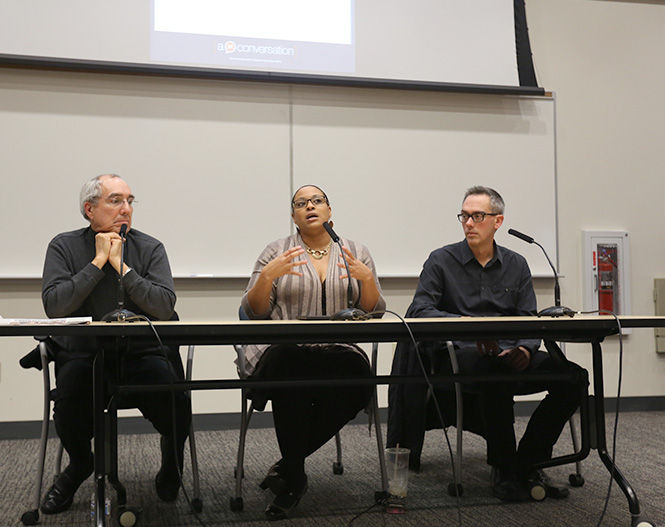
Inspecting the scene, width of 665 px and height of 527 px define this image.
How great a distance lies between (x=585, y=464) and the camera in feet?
9.42

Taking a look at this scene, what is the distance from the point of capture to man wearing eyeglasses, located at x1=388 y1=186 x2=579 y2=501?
237 centimetres

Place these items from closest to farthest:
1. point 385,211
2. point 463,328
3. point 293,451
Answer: point 463,328
point 293,451
point 385,211

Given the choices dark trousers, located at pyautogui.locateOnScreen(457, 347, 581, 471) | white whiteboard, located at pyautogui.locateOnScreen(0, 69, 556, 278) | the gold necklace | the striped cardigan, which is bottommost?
→ dark trousers, located at pyautogui.locateOnScreen(457, 347, 581, 471)

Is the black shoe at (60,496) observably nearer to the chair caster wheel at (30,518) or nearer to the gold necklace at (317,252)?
the chair caster wheel at (30,518)

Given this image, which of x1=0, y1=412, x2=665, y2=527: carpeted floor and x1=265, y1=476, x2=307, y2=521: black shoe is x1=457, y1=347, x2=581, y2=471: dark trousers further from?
x1=265, y1=476, x2=307, y2=521: black shoe

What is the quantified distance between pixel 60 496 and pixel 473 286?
162cm

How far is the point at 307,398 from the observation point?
7.15 feet

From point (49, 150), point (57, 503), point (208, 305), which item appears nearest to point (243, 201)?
point (208, 305)

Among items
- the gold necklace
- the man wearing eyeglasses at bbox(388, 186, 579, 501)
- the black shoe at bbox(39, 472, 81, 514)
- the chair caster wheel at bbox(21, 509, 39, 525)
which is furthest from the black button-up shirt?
the chair caster wheel at bbox(21, 509, 39, 525)

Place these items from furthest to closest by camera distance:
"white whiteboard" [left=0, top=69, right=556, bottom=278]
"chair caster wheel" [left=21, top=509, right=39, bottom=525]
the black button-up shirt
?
"white whiteboard" [left=0, top=69, right=556, bottom=278]
the black button-up shirt
"chair caster wheel" [left=21, top=509, right=39, bottom=525]

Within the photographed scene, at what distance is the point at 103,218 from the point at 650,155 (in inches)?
139

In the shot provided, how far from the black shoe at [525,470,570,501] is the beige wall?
1979mm

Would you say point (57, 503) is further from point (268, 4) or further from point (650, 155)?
point (650, 155)

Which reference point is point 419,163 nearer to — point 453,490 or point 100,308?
point 453,490
